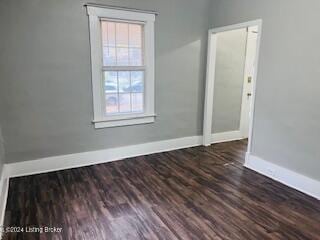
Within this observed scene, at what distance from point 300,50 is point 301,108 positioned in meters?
0.70

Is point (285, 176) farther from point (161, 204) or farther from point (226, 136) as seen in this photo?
Result: point (226, 136)

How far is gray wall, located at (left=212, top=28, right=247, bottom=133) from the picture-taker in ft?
15.3

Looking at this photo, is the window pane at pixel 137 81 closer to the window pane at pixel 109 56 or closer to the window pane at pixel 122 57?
the window pane at pixel 122 57

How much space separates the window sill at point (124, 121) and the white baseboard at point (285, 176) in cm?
172

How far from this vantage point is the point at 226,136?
506 cm

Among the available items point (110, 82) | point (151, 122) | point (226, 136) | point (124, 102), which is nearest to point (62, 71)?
point (110, 82)

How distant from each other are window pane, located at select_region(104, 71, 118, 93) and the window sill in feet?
1.57

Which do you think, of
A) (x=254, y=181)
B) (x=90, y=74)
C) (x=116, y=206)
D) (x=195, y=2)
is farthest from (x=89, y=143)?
(x=195, y=2)

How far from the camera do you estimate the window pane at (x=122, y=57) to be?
3.84 metres

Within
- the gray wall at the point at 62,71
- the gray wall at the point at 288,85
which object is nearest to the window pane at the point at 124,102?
the gray wall at the point at 62,71

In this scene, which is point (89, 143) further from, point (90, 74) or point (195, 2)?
point (195, 2)

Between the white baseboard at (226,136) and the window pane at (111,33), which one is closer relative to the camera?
the window pane at (111,33)

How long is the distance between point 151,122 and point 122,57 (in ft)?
3.91

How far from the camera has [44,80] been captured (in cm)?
336
